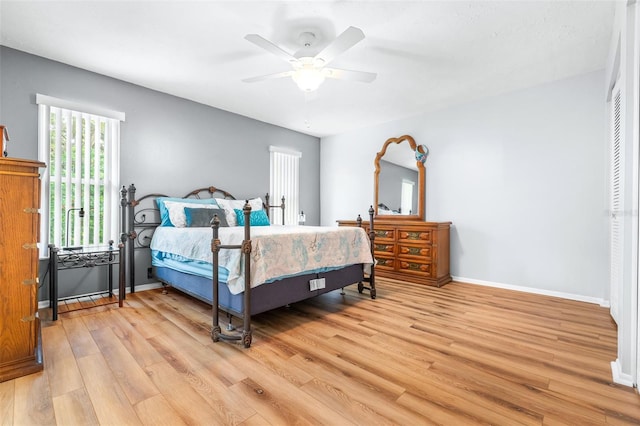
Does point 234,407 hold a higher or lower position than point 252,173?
lower

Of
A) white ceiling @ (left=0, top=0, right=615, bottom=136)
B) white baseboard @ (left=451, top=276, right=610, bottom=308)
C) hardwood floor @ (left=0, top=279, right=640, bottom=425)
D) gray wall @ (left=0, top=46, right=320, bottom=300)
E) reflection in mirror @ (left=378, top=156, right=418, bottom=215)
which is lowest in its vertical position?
hardwood floor @ (left=0, top=279, right=640, bottom=425)

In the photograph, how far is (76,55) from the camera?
9.95ft

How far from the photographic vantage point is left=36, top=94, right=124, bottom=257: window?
3117 mm

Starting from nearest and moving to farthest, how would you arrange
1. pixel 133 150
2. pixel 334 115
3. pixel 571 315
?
pixel 571 315
pixel 133 150
pixel 334 115

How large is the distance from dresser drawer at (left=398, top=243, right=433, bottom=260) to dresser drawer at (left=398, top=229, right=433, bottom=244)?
3.3 inches

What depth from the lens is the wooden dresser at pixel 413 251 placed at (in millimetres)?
4070

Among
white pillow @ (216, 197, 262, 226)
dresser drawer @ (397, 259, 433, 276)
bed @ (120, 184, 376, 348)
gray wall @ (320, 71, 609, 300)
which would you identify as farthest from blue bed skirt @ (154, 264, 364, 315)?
gray wall @ (320, 71, 609, 300)

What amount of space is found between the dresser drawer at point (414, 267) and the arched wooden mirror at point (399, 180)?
832 mm

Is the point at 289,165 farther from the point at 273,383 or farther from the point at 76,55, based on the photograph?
the point at 273,383

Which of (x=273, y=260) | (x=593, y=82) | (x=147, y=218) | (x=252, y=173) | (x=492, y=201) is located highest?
(x=593, y=82)

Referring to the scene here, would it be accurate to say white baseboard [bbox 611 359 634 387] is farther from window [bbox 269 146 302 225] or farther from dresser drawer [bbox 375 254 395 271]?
window [bbox 269 146 302 225]

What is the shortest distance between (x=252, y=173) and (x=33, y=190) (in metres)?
3.36

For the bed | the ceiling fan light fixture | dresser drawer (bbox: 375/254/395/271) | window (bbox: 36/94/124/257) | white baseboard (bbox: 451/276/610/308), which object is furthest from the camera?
dresser drawer (bbox: 375/254/395/271)

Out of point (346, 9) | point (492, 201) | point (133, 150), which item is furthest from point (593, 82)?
point (133, 150)
